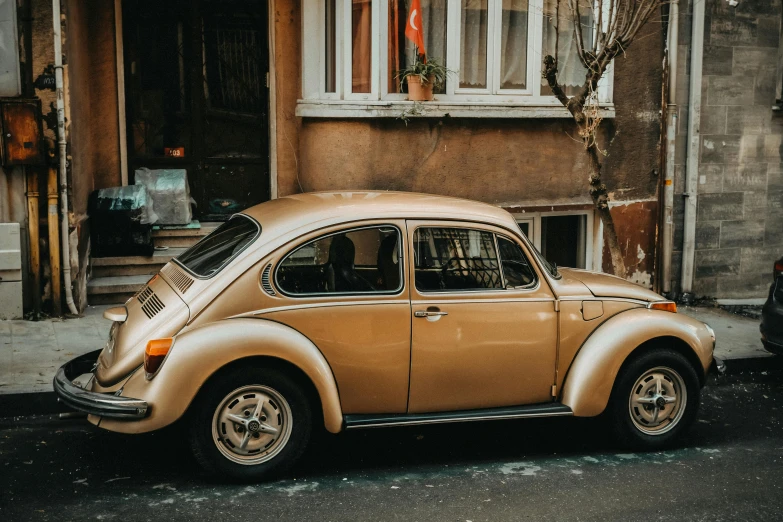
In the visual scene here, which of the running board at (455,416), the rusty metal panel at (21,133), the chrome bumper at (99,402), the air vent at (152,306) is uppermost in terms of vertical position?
the rusty metal panel at (21,133)

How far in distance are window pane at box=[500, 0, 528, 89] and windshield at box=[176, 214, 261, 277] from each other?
557 centimetres

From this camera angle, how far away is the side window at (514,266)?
5859 millimetres

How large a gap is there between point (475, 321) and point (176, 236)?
5643 mm

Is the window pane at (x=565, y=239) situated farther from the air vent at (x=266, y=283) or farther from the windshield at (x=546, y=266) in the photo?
the air vent at (x=266, y=283)

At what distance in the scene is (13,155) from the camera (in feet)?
28.4

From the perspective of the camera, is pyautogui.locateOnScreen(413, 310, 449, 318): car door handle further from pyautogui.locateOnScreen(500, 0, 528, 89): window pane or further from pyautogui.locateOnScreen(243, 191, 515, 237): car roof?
pyautogui.locateOnScreen(500, 0, 528, 89): window pane

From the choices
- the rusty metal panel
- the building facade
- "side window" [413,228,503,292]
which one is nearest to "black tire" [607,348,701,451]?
"side window" [413,228,503,292]

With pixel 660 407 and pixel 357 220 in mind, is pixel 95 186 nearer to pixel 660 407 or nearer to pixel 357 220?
pixel 357 220

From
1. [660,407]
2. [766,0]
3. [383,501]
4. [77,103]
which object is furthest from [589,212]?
[383,501]

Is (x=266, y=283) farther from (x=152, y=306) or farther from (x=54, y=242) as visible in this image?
(x=54, y=242)

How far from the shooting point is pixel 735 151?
37.5 ft

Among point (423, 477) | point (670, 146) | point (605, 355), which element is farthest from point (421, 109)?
point (423, 477)

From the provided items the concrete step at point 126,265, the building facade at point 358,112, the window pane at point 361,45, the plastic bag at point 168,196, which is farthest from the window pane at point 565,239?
the concrete step at point 126,265

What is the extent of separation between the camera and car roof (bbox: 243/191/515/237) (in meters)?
5.61
